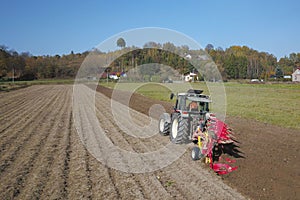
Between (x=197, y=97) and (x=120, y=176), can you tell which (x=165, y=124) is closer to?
(x=197, y=97)

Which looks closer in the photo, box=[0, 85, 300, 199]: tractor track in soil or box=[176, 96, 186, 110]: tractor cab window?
box=[0, 85, 300, 199]: tractor track in soil

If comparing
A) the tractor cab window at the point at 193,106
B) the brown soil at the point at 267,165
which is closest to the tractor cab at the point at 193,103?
the tractor cab window at the point at 193,106

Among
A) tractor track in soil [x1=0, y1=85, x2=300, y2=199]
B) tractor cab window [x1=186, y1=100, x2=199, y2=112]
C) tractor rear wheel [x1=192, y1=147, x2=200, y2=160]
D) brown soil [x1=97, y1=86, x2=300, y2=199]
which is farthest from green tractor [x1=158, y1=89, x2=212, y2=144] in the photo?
brown soil [x1=97, y1=86, x2=300, y2=199]

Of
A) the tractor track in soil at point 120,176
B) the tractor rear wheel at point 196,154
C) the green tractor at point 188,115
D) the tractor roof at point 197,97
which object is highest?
the tractor roof at point 197,97

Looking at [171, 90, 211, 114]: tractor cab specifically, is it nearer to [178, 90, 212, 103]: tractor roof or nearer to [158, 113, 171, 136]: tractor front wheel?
[178, 90, 212, 103]: tractor roof

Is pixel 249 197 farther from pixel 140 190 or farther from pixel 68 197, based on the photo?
pixel 68 197

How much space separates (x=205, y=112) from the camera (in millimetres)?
8844

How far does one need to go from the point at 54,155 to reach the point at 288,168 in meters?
6.39

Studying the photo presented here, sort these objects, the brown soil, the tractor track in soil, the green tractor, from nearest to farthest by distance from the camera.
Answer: the tractor track in soil, the brown soil, the green tractor

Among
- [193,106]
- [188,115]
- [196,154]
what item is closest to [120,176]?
[196,154]

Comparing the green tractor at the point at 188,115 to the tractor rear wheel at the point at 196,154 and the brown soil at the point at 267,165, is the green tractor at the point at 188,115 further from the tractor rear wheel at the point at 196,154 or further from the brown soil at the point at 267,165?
the brown soil at the point at 267,165

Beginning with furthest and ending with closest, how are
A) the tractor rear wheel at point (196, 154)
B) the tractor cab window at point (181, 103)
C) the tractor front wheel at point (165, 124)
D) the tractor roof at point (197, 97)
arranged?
the tractor front wheel at point (165, 124) → the tractor cab window at point (181, 103) → the tractor roof at point (197, 97) → the tractor rear wheel at point (196, 154)

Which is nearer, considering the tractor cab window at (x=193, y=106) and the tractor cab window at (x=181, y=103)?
the tractor cab window at (x=193, y=106)

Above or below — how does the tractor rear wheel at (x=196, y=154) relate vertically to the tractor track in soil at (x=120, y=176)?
above
